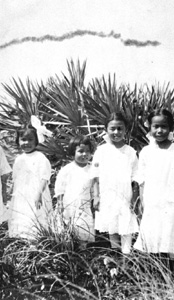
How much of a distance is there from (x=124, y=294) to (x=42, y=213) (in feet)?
6.30

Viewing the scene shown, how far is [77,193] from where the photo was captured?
18.5ft

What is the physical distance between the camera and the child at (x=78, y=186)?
5559mm

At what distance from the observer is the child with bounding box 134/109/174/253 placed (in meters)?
5.00

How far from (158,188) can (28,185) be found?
1.47 meters

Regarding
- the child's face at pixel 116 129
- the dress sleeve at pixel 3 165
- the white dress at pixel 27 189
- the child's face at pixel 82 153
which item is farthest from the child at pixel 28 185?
the child's face at pixel 116 129

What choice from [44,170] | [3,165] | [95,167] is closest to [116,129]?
[95,167]

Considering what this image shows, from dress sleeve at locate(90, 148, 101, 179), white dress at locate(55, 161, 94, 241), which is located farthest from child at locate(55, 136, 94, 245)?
dress sleeve at locate(90, 148, 101, 179)

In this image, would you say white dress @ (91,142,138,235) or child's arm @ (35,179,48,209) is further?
child's arm @ (35,179,48,209)

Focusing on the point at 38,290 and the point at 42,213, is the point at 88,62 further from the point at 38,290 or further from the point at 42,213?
the point at 38,290

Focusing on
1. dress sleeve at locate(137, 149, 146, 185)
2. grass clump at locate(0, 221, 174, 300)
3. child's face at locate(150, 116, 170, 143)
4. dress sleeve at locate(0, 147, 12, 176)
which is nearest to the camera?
grass clump at locate(0, 221, 174, 300)

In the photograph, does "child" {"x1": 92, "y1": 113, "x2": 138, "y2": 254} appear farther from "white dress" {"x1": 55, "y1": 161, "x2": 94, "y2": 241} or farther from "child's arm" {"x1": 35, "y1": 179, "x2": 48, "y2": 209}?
"child's arm" {"x1": 35, "y1": 179, "x2": 48, "y2": 209}

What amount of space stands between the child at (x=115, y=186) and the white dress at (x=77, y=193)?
0.14 metres

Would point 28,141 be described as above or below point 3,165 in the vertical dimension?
above

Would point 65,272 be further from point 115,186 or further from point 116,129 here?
point 116,129
